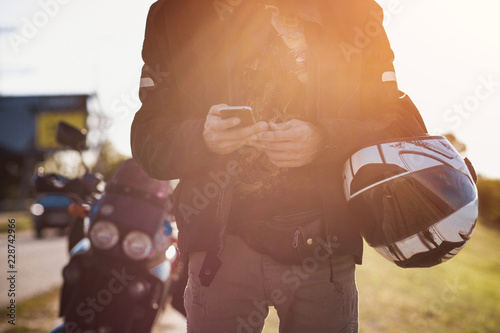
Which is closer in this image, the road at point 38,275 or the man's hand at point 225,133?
the man's hand at point 225,133

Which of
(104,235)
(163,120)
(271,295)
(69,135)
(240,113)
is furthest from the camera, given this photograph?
(69,135)

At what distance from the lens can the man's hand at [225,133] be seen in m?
1.12

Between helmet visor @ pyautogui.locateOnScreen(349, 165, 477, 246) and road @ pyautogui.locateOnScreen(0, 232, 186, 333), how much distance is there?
307cm

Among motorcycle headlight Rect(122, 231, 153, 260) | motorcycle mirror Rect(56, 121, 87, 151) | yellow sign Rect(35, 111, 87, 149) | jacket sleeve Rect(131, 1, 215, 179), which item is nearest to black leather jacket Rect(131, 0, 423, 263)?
jacket sleeve Rect(131, 1, 215, 179)

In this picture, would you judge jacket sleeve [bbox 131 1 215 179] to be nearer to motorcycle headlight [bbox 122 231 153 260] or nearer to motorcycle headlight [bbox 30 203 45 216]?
motorcycle headlight [bbox 122 231 153 260]

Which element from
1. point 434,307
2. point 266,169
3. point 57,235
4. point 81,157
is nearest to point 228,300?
point 266,169

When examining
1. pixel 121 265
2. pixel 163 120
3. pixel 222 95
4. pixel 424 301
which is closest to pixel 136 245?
pixel 121 265

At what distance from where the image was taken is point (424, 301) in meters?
4.66

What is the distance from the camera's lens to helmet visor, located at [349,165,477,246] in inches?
48.3

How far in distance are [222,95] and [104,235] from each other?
4.22ft

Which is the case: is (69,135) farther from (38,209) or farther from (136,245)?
(136,245)

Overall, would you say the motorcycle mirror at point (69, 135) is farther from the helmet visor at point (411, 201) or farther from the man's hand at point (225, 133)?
the helmet visor at point (411, 201)

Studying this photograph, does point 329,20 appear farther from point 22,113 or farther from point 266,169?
point 22,113

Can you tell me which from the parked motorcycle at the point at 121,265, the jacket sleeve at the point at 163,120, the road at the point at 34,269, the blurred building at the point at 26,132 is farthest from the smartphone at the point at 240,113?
the blurred building at the point at 26,132
